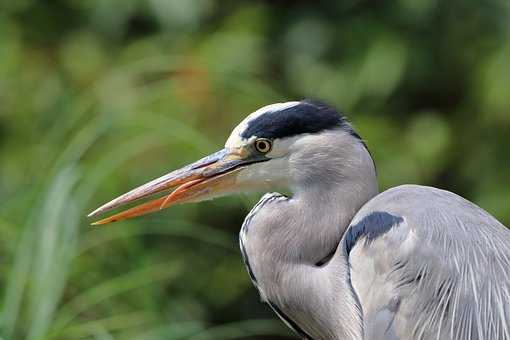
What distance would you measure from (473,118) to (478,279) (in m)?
2.25

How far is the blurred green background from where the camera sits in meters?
3.84

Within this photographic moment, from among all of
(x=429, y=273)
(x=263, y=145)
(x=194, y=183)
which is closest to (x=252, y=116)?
(x=263, y=145)

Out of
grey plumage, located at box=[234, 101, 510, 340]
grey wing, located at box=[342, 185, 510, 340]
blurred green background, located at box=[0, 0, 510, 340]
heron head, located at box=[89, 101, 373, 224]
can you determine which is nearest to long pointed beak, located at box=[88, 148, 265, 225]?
heron head, located at box=[89, 101, 373, 224]

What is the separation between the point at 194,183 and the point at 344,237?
0.33 m

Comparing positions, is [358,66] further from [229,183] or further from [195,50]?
[229,183]

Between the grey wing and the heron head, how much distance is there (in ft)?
0.50

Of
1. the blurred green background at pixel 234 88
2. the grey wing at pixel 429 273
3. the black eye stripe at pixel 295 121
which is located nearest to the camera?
the grey wing at pixel 429 273

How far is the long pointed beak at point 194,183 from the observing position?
7.33 feet

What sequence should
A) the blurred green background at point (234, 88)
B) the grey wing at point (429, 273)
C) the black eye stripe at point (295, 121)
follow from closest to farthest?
the grey wing at point (429, 273) → the black eye stripe at point (295, 121) → the blurred green background at point (234, 88)

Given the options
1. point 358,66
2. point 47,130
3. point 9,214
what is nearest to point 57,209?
point 9,214

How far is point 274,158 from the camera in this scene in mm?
2230

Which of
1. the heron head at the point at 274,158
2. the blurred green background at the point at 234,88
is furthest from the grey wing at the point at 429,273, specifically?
the blurred green background at the point at 234,88

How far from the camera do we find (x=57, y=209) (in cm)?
243

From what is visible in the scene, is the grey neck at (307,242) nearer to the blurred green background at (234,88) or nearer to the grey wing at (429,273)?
the grey wing at (429,273)
